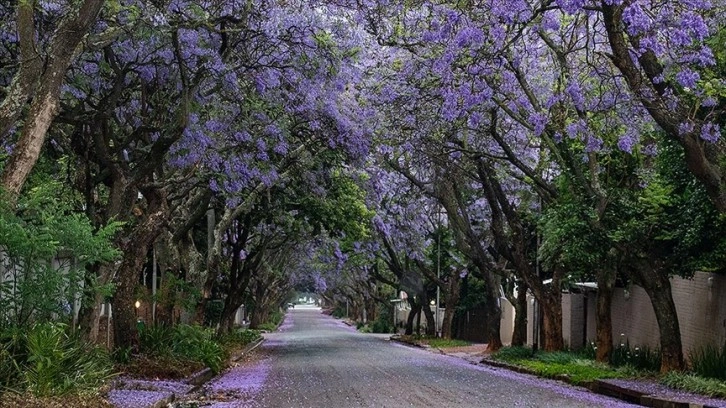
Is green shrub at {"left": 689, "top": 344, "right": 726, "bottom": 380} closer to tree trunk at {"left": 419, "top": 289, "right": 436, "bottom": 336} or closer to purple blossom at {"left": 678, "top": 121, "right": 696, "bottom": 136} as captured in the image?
purple blossom at {"left": 678, "top": 121, "right": 696, "bottom": 136}

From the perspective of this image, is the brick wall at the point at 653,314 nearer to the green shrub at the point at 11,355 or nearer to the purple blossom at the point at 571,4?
the purple blossom at the point at 571,4

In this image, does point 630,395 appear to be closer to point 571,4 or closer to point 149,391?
point 571,4

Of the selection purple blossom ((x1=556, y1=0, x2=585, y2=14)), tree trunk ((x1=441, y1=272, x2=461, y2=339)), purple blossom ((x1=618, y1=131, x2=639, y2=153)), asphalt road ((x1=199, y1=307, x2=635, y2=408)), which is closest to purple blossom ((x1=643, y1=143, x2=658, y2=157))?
purple blossom ((x1=618, y1=131, x2=639, y2=153))

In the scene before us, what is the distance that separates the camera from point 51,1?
12.1 metres

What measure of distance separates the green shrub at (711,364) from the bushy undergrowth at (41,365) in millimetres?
10391

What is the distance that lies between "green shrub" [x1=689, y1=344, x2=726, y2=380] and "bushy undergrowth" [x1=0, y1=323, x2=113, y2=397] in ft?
34.1

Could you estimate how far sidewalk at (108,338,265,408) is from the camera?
10508 millimetres

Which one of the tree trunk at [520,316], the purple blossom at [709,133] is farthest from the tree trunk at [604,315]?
the purple blossom at [709,133]

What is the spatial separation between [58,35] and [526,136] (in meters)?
15.4

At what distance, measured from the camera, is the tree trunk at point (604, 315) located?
19531mm

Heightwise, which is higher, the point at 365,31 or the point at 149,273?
the point at 365,31

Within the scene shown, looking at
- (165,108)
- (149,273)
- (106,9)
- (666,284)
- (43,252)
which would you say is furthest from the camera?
(149,273)

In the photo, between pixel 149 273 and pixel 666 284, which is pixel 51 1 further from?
pixel 149 273

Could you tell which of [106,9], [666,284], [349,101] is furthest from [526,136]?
[106,9]
